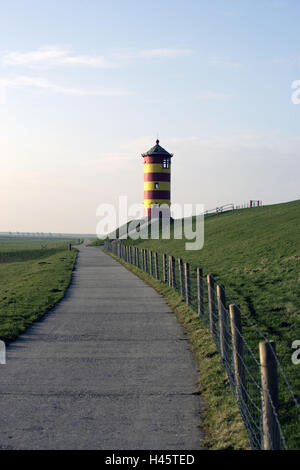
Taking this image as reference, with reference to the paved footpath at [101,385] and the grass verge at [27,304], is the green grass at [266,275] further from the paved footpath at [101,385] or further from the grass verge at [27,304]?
the grass verge at [27,304]

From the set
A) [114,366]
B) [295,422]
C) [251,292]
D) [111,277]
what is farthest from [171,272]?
[295,422]

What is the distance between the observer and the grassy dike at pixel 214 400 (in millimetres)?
6664

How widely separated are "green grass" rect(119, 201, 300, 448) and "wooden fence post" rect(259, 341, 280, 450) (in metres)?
0.80

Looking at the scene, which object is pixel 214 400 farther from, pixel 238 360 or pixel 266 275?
pixel 266 275

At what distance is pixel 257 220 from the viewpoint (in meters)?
54.8

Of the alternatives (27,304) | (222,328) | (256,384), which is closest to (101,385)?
(222,328)

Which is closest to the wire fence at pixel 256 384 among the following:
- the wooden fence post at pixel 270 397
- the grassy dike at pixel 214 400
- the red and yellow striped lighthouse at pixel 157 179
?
the wooden fence post at pixel 270 397

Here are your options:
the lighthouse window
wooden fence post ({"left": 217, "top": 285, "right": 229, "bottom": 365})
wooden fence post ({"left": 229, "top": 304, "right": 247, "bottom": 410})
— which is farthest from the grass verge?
the lighthouse window

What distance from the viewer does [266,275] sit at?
23.5 meters

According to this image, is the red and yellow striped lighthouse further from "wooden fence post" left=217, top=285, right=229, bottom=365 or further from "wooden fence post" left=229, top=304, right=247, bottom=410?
"wooden fence post" left=229, top=304, right=247, bottom=410

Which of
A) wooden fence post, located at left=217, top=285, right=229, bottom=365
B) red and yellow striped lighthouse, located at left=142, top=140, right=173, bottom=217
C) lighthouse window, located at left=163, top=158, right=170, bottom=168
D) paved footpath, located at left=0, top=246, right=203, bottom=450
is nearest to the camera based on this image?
paved footpath, located at left=0, top=246, right=203, bottom=450

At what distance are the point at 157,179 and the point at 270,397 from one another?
74437 millimetres

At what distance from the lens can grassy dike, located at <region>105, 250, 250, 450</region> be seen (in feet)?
21.9
